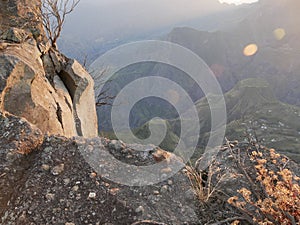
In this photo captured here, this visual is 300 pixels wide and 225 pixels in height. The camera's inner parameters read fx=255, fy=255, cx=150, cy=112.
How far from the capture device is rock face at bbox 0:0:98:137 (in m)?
7.73

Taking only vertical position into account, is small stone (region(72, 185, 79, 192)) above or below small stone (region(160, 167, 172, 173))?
above

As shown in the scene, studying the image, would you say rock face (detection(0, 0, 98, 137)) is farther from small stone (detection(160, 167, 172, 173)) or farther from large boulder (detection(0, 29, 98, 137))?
small stone (detection(160, 167, 172, 173))

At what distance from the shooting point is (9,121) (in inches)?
244

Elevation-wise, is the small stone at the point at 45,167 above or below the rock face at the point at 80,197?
above

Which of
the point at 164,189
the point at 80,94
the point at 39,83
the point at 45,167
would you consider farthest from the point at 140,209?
the point at 80,94

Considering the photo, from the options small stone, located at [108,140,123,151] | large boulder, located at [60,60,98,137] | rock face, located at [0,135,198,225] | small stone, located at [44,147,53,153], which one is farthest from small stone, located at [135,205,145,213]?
large boulder, located at [60,60,98,137]

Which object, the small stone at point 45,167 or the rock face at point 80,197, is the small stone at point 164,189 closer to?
the rock face at point 80,197

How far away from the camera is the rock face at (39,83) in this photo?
7.73 meters

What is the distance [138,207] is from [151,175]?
3.47 feet

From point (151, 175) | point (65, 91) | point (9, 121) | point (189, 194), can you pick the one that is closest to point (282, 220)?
point (189, 194)

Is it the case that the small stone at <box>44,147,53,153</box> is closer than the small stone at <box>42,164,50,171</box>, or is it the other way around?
the small stone at <box>42,164,50,171</box>

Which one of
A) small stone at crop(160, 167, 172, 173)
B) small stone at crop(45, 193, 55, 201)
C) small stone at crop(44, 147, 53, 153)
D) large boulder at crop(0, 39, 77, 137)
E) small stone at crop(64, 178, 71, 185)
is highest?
large boulder at crop(0, 39, 77, 137)

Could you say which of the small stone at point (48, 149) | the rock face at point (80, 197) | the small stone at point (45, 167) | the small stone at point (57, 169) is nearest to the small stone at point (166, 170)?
the rock face at point (80, 197)

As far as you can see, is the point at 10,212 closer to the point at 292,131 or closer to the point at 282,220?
the point at 282,220
